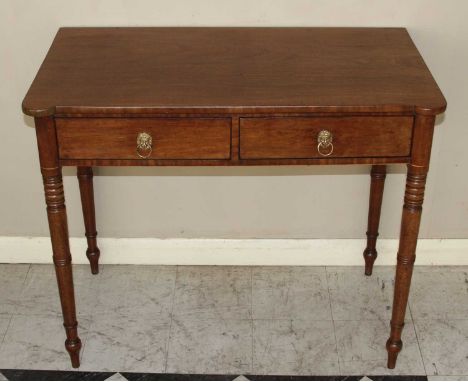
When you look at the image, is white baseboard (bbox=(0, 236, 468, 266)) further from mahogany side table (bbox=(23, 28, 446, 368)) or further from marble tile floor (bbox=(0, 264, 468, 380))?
mahogany side table (bbox=(23, 28, 446, 368))

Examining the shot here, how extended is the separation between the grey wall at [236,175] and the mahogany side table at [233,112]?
249 mm

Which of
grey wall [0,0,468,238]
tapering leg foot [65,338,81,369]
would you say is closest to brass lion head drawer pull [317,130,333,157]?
grey wall [0,0,468,238]

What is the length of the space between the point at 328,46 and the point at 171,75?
0.52m

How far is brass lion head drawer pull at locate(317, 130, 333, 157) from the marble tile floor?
80cm

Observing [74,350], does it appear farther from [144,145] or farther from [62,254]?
[144,145]

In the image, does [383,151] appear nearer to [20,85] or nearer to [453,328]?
[453,328]

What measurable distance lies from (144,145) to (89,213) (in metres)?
0.79

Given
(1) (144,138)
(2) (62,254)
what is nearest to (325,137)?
(1) (144,138)

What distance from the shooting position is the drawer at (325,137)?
2.05 meters

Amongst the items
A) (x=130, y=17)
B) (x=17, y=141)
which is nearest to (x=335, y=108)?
(x=130, y=17)

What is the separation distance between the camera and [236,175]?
2789 millimetres

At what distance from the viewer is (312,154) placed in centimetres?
211

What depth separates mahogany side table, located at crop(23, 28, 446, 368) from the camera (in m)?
2.03

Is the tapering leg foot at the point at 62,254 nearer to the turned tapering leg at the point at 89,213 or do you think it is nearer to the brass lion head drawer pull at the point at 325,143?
the turned tapering leg at the point at 89,213
